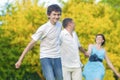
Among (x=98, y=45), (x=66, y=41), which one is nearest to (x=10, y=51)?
(x=98, y=45)

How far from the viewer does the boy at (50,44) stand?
8.91 meters

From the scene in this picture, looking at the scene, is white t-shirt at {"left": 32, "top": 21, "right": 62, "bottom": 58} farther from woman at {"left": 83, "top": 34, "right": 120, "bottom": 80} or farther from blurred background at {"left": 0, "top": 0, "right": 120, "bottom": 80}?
blurred background at {"left": 0, "top": 0, "right": 120, "bottom": 80}

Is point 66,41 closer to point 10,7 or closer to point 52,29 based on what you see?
point 52,29

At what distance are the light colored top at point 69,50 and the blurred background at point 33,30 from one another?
23244 mm

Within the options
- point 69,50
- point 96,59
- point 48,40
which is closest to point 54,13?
point 48,40

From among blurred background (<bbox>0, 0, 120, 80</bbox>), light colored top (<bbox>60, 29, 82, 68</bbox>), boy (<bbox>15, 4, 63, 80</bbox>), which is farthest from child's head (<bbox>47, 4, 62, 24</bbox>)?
blurred background (<bbox>0, 0, 120, 80</bbox>)

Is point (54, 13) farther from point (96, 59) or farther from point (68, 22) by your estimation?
point (96, 59)

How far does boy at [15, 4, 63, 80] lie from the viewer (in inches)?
351

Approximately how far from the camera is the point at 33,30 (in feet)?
115

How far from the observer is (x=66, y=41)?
10.5 meters

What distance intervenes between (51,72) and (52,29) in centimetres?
74

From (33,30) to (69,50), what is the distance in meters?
24.6

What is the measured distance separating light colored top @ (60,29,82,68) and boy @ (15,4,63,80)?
4.32 ft

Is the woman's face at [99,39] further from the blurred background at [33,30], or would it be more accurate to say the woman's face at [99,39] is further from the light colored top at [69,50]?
the blurred background at [33,30]
